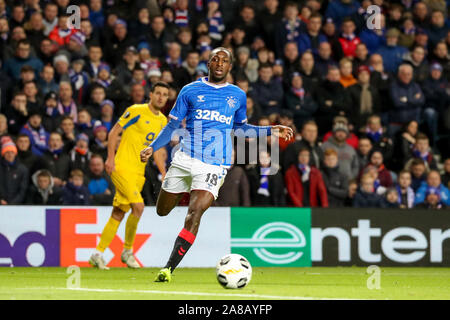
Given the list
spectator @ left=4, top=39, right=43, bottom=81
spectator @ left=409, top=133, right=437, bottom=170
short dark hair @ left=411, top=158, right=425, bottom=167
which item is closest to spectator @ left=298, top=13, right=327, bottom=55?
spectator @ left=409, top=133, right=437, bottom=170

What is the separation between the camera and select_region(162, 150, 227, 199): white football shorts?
36.4 ft

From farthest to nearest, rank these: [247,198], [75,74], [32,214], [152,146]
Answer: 1. [75,74]
2. [247,198]
3. [32,214]
4. [152,146]

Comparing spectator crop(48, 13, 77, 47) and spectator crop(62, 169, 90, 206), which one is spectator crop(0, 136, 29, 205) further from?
spectator crop(48, 13, 77, 47)

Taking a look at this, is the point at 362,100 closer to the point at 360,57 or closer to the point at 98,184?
the point at 360,57

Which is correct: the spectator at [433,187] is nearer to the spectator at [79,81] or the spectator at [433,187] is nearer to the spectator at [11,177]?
the spectator at [79,81]

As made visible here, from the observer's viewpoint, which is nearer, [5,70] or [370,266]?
[370,266]

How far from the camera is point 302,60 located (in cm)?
1909

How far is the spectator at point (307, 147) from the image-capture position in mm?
16953

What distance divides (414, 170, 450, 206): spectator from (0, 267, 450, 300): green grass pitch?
7.96 feet

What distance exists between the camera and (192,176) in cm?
1122
